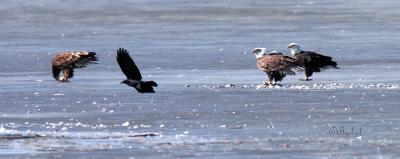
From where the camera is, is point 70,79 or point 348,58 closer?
point 70,79

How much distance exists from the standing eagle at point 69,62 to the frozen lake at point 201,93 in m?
0.18

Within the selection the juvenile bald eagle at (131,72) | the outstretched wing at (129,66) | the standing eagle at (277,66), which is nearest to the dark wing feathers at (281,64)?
the standing eagle at (277,66)

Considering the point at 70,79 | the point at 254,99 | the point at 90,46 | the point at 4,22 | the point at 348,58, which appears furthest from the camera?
the point at 4,22

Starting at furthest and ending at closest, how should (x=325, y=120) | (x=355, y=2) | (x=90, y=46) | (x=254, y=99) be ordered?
1. (x=355, y=2)
2. (x=90, y=46)
3. (x=254, y=99)
4. (x=325, y=120)

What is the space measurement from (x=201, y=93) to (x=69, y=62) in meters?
2.40

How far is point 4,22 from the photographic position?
88.9 ft

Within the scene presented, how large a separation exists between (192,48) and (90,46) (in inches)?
88.9

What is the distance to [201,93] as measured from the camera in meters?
13.0

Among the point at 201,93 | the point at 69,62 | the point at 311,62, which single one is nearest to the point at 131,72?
the point at 201,93

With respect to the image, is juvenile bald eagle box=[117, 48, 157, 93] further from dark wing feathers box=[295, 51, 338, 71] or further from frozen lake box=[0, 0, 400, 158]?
dark wing feathers box=[295, 51, 338, 71]

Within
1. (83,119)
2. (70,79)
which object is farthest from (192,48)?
(83,119)

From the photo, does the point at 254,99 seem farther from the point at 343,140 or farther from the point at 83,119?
the point at 343,140

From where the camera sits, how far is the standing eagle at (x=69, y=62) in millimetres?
14742

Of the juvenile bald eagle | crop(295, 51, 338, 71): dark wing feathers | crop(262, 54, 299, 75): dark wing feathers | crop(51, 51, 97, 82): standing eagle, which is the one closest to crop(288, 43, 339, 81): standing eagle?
crop(295, 51, 338, 71): dark wing feathers
